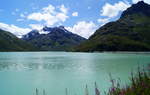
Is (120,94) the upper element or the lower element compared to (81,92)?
upper

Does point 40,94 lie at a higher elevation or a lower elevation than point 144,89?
lower

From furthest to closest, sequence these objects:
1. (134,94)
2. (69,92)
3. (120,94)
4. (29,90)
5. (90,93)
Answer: (29,90), (69,92), (90,93), (120,94), (134,94)

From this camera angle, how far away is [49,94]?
26.9 metres

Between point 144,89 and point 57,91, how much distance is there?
2051 cm

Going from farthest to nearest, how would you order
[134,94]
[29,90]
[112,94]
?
[29,90] < [112,94] < [134,94]

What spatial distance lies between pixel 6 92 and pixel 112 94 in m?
21.7

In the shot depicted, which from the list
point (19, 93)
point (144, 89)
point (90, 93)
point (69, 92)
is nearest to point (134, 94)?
point (144, 89)

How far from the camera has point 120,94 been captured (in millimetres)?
8938

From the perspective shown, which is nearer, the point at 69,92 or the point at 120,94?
the point at 120,94

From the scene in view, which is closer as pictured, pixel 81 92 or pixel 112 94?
pixel 112 94

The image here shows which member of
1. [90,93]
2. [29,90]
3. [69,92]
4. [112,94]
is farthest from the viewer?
[29,90]

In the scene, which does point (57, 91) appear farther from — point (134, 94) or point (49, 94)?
point (134, 94)

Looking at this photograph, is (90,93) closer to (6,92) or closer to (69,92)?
(69,92)

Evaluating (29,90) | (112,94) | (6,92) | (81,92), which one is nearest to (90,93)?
(81,92)
